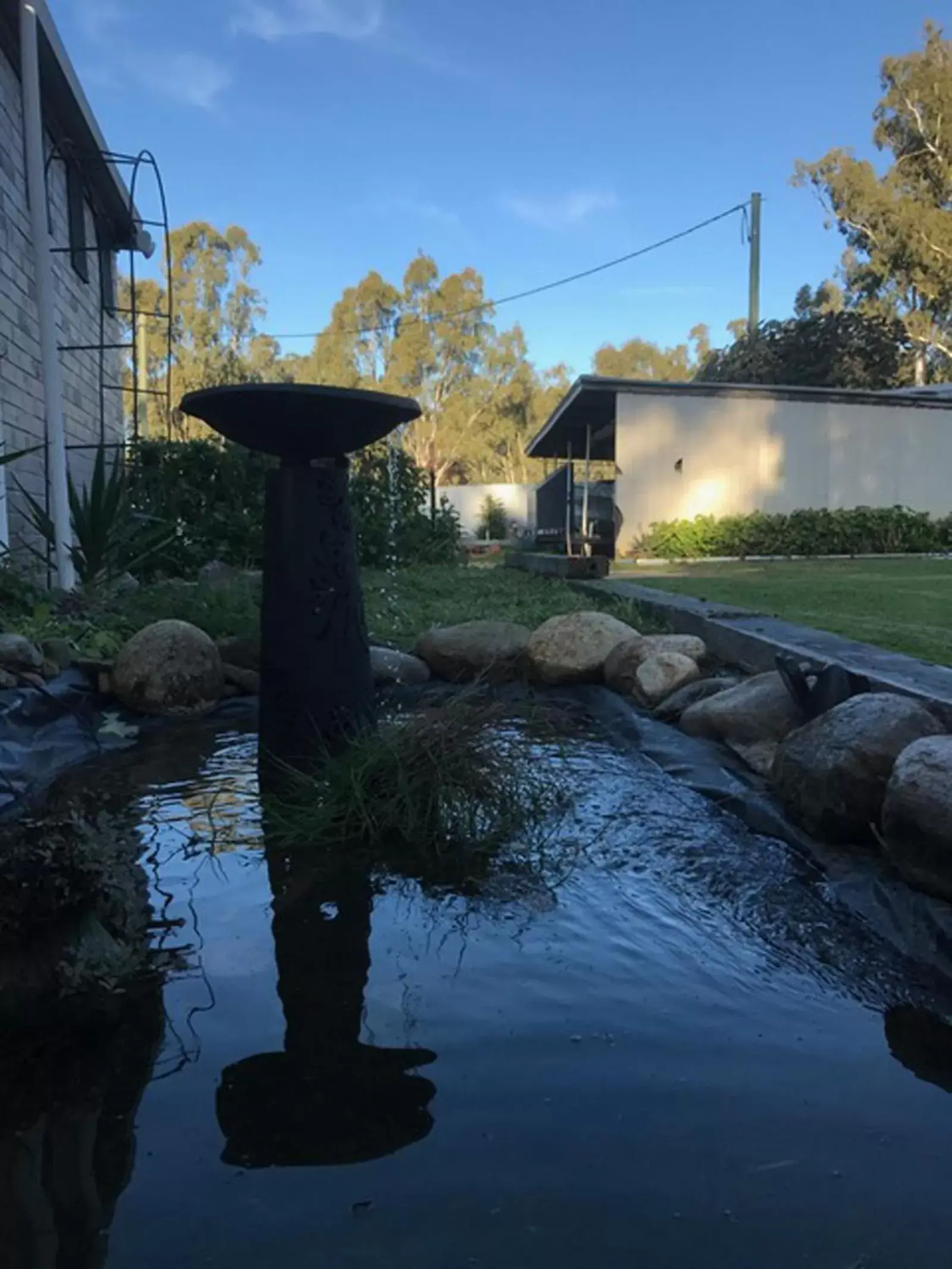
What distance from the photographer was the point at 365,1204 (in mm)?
1598

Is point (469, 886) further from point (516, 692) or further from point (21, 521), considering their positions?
point (21, 521)

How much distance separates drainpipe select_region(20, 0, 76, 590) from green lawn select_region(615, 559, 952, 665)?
5363mm

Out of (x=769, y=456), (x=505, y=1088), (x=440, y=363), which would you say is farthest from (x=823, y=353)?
(x=505, y=1088)

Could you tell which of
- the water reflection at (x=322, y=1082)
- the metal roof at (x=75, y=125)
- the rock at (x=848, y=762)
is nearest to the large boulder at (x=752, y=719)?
the rock at (x=848, y=762)

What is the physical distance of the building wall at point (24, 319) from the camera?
24.8 ft

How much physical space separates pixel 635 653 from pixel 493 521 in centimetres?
2561

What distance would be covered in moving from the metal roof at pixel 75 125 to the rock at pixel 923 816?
7.70 metres

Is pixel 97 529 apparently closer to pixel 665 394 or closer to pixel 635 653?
pixel 635 653

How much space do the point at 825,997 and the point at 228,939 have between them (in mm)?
1538

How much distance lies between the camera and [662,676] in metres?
5.42

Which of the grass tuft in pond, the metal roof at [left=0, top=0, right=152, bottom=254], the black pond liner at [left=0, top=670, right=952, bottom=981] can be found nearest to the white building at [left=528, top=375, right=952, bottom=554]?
the metal roof at [left=0, top=0, right=152, bottom=254]

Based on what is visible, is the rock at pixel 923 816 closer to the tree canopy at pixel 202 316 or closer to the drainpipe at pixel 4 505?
the drainpipe at pixel 4 505

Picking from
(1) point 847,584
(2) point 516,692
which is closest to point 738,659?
(2) point 516,692

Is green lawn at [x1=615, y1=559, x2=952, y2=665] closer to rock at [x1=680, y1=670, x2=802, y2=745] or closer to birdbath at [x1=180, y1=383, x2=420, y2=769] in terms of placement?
rock at [x1=680, y1=670, x2=802, y2=745]
